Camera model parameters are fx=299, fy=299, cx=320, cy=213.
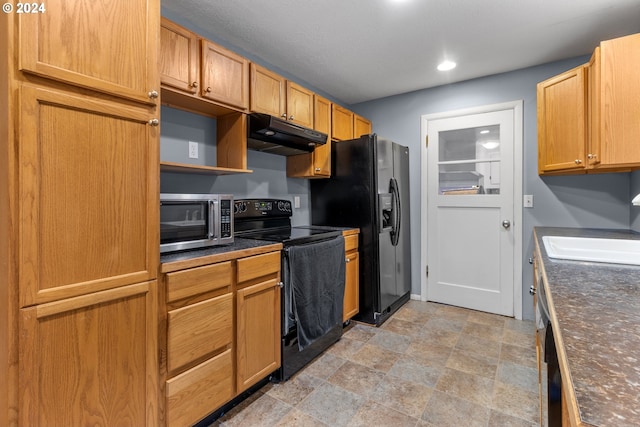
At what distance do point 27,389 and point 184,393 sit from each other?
1.94ft

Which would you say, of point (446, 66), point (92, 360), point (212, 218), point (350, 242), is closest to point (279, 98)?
point (212, 218)

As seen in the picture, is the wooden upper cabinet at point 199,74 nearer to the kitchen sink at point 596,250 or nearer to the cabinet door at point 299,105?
the cabinet door at point 299,105

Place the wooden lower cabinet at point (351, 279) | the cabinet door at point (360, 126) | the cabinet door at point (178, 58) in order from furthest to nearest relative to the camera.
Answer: the cabinet door at point (360, 126)
the wooden lower cabinet at point (351, 279)
the cabinet door at point (178, 58)

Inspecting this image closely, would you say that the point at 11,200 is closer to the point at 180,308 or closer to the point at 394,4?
the point at 180,308

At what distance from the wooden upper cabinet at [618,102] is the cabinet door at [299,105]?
199cm

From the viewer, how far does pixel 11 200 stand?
3.09ft

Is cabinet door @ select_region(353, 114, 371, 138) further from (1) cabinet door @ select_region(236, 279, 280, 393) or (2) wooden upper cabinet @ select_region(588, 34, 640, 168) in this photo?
(1) cabinet door @ select_region(236, 279, 280, 393)

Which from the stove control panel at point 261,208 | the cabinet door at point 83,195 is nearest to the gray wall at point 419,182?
the stove control panel at point 261,208

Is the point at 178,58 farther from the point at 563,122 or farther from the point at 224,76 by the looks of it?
the point at 563,122

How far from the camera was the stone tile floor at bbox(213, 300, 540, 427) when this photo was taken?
1.61 meters

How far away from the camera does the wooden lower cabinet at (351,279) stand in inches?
103

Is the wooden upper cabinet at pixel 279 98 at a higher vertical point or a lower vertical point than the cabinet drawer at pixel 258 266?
higher

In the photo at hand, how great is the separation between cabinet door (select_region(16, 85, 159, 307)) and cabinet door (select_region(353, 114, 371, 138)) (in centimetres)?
242

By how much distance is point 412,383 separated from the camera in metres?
1.90
